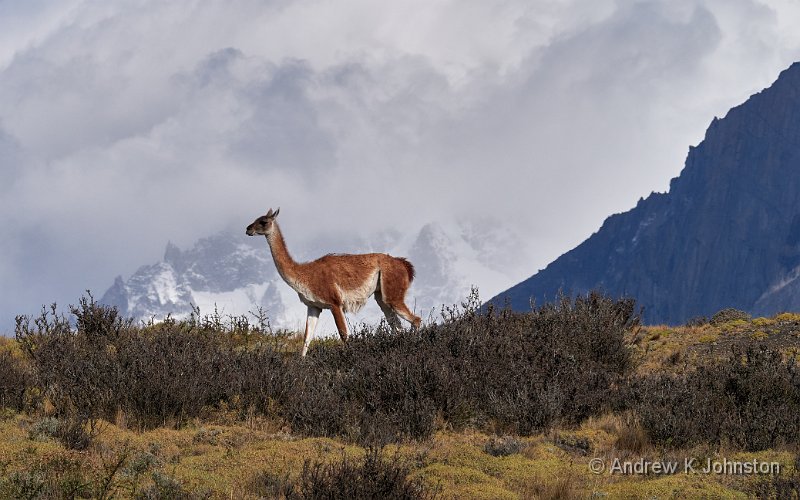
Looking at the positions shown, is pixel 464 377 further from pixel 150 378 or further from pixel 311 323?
pixel 311 323

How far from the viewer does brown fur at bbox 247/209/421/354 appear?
15.8 metres

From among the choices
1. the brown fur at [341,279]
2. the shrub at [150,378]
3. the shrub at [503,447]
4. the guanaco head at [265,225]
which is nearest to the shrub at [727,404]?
the shrub at [503,447]

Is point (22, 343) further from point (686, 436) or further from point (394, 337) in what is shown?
point (686, 436)

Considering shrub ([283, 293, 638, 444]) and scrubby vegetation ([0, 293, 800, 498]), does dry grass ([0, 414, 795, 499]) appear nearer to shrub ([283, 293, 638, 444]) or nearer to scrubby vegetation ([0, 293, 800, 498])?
scrubby vegetation ([0, 293, 800, 498])

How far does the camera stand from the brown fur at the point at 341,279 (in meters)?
15.8

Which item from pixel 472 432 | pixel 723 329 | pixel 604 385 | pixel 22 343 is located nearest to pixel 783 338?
pixel 723 329

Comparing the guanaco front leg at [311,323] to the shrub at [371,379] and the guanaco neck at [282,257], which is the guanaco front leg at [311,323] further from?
the shrub at [371,379]

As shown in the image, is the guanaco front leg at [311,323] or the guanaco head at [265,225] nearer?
the guanaco front leg at [311,323]

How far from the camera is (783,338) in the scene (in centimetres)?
1425

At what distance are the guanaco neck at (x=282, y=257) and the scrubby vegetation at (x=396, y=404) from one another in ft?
8.44

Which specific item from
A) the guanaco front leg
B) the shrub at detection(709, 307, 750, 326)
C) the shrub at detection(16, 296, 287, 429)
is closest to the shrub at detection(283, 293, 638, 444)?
the shrub at detection(16, 296, 287, 429)

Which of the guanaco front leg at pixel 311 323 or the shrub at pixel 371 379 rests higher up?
the guanaco front leg at pixel 311 323

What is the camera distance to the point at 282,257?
53.4ft

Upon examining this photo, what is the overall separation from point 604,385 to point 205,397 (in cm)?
475
